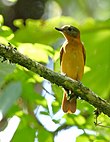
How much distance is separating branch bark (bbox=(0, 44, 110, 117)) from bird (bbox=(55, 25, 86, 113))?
94 cm

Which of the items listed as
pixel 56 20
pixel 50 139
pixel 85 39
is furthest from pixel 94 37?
pixel 50 139

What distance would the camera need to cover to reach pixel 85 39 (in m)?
3.85

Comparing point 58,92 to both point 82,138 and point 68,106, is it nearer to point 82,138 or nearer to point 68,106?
point 68,106

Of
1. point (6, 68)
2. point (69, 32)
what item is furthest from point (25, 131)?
point (69, 32)

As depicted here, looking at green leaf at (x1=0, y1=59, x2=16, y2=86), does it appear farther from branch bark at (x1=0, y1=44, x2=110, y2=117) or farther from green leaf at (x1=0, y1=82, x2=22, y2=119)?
green leaf at (x1=0, y1=82, x2=22, y2=119)

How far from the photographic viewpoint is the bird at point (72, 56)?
427 cm

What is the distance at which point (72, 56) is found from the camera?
4.61m

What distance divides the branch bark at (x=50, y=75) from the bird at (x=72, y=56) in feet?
3.08

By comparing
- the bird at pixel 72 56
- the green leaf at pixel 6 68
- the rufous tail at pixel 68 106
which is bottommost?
the green leaf at pixel 6 68

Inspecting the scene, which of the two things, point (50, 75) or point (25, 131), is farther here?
point (25, 131)

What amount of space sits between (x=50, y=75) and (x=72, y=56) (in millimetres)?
1491

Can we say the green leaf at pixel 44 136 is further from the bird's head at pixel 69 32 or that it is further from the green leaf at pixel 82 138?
the bird's head at pixel 69 32

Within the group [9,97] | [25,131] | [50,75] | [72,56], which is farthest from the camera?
[72,56]

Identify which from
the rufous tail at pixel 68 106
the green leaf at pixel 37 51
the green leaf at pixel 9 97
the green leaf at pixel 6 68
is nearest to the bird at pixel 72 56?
the rufous tail at pixel 68 106
